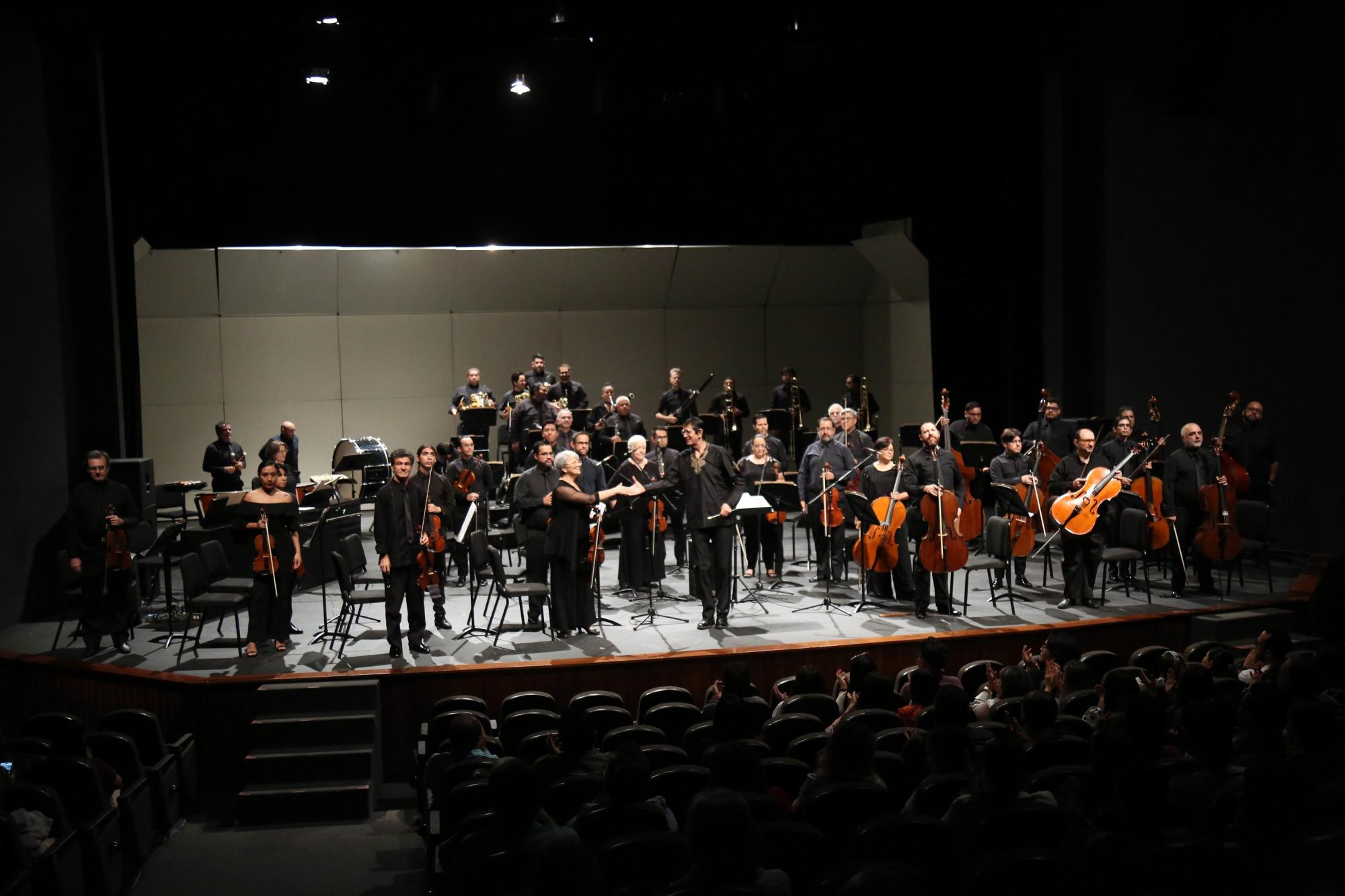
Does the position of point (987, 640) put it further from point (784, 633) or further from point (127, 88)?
point (127, 88)

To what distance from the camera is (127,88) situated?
13141 mm

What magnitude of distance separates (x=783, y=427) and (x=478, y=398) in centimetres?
440

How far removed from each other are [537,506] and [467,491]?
1744mm

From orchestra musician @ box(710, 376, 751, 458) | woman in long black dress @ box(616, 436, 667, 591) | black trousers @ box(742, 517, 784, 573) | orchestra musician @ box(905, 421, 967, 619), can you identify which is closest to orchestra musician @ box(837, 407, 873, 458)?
black trousers @ box(742, 517, 784, 573)

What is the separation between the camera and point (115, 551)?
10.2 m

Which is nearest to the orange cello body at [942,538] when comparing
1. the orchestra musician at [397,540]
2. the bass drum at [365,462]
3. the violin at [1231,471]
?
the violin at [1231,471]

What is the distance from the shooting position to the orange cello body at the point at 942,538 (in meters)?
10.4

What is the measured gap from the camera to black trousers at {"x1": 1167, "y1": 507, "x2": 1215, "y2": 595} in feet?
37.4

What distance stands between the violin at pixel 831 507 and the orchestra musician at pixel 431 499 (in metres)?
3.72

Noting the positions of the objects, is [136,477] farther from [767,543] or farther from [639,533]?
[767,543]

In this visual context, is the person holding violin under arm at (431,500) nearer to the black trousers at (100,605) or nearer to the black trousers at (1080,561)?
the black trousers at (100,605)

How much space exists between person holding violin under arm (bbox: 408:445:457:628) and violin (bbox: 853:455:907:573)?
375 cm

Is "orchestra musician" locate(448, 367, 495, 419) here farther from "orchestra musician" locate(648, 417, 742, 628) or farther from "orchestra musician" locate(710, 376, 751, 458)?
"orchestra musician" locate(648, 417, 742, 628)

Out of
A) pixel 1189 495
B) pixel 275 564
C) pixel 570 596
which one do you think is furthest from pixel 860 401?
pixel 275 564
